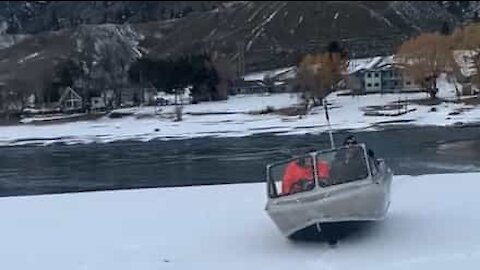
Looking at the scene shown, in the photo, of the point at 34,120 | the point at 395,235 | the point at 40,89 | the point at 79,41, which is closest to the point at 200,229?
the point at 395,235

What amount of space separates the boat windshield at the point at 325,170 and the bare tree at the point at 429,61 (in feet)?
202

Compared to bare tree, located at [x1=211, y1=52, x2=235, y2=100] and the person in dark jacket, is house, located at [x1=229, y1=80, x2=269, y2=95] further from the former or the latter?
the person in dark jacket

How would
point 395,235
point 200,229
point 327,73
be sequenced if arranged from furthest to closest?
point 327,73
point 200,229
point 395,235

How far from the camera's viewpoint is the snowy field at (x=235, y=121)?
2217 inches

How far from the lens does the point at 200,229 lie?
12500 millimetres

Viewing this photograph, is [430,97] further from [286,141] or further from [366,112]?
[286,141]

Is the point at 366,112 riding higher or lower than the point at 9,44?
lower

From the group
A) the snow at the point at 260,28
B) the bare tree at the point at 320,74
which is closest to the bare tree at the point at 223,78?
the bare tree at the point at 320,74

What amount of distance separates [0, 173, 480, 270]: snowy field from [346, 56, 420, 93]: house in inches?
2573

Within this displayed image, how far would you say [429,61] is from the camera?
75.1 metres

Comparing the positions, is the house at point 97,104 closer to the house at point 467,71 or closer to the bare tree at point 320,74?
the bare tree at point 320,74

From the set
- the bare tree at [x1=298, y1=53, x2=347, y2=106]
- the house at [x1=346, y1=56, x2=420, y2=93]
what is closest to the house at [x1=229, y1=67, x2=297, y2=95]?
the bare tree at [x1=298, y1=53, x2=347, y2=106]

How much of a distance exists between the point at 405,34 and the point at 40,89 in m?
82.7

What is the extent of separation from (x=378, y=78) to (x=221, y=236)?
79.0 metres
